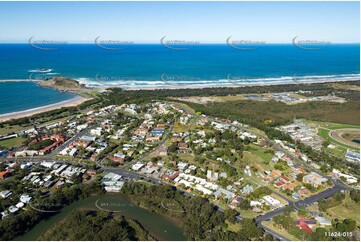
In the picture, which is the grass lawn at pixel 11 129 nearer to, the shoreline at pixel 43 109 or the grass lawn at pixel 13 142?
the grass lawn at pixel 13 142

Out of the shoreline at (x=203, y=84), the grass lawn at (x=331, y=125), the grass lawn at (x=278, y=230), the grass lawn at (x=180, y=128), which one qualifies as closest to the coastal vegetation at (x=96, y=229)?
the grass lawn at (x=278, y=230)

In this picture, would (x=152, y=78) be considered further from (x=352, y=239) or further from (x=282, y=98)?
(x=352, y=239)

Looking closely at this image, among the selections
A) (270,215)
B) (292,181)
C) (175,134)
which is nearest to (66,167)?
(175,134)

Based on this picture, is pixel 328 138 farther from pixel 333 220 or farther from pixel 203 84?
pixel 203 84

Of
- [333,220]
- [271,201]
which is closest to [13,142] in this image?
[271,201]

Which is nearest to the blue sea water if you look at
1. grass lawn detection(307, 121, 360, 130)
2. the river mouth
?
the river mouth

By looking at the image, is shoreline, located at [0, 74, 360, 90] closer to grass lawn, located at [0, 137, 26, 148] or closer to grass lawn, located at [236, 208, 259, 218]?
grass lawn, located at [0, 137, 26, 148]
